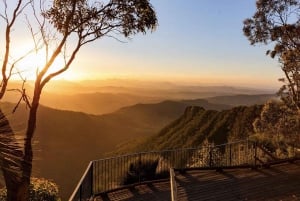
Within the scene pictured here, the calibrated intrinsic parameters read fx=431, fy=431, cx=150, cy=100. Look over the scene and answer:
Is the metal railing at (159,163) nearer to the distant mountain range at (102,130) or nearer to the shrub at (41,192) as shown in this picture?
the shrub at (41,192)

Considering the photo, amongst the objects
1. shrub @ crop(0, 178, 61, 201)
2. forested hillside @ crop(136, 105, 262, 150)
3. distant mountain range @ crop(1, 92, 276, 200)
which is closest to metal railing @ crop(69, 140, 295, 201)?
shrub @ crop(0, 178, 61, 201)

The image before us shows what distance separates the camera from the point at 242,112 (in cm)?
6506

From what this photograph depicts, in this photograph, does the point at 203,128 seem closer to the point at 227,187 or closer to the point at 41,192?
the point at 41,192

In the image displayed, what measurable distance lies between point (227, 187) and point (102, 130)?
122 metres

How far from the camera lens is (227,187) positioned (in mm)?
14227

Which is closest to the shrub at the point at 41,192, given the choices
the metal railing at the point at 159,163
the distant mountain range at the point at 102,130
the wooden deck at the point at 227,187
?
the distant mountain range at the point at 102,130

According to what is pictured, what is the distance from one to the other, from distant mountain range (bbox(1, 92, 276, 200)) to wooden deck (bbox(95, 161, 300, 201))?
4254 millimetres

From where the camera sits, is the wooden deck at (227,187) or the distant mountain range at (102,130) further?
the distant mountain range at (102,130)

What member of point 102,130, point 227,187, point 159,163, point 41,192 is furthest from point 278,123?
point 102,130

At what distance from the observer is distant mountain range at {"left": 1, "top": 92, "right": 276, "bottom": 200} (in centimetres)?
6494

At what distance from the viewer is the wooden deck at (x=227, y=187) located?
43.4ft

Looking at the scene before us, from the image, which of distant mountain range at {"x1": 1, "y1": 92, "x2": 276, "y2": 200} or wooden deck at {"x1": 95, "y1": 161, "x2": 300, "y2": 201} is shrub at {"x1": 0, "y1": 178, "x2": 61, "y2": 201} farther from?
wooden deck at {"x1": 95, "y1": 161, "x2": 300, "y2": 201}

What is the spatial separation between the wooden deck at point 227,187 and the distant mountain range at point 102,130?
425cm

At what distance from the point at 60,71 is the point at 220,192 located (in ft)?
20.6
